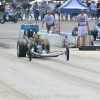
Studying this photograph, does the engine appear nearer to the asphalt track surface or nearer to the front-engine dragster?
the front-engine dragster

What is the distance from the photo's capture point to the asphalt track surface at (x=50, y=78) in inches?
488

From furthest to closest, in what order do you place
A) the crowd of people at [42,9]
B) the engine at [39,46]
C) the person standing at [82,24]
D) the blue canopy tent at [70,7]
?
the crowd of people at [42,9]
the blue canopy tent at [70,7]
the person standing at [82,24]
the engine at [39,46]

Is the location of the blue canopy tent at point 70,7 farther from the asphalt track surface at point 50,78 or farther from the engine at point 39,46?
the engine at point 39,46

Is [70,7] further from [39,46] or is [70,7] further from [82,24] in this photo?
[39,46]

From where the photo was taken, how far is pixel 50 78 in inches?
597

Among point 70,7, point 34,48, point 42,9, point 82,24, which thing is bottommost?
point 42,9

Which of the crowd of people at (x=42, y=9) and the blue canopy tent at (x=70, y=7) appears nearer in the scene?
the blue canopy tent at (x=70, y=7)

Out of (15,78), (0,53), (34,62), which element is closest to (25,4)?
(0,53)

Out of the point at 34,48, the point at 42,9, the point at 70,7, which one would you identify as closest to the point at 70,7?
the point at 70,7

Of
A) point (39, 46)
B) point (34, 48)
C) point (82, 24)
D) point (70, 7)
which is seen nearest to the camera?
point (39, 46)

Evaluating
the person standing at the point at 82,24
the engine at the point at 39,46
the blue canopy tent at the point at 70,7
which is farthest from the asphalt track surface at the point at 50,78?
the blue canopy tent at the point at 70,7

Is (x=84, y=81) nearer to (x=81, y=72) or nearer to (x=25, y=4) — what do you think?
(x=81, y=72)

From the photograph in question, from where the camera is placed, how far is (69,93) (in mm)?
12547

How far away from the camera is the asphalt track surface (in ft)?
40.7
